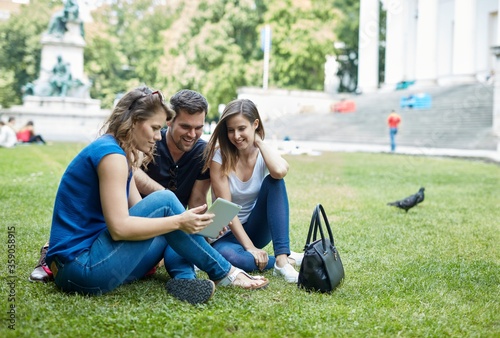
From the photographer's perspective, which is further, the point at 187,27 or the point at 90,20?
the point at 90,20

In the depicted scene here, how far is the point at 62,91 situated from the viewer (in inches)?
1235

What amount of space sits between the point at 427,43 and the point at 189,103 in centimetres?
3637

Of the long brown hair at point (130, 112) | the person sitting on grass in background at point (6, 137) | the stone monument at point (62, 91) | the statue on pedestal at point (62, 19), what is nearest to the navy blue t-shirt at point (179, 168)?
the long brown hair at point (130, 112)

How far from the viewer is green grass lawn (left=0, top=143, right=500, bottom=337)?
11.5 feet

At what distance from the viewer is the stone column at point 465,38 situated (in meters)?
35.2

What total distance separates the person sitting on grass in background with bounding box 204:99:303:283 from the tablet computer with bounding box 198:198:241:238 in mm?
728

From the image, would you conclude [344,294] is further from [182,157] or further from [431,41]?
[431,41]

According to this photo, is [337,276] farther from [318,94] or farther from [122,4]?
[122,4]

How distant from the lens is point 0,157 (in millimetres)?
16109

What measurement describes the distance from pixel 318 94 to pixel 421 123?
42.2ft

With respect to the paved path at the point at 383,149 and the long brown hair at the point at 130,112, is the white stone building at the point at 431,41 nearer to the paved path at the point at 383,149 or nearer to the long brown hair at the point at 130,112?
the paved path at the point at 383,149

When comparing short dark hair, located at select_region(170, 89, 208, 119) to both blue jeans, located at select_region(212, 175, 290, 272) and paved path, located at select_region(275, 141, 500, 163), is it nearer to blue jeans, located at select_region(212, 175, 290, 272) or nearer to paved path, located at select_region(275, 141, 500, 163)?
blue jeans, located at select_region(212, 175, 290, 272)

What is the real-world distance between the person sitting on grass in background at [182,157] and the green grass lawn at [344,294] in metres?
0.66

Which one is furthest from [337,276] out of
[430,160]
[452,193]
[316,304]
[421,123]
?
[421,123]
